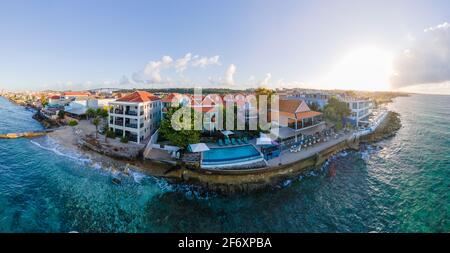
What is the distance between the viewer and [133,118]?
24.8m

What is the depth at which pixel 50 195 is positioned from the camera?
14406 millimetres

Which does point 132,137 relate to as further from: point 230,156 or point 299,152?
point 299,152

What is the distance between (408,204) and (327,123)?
20.0 meters

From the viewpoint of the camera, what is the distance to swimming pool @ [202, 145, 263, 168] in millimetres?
17484

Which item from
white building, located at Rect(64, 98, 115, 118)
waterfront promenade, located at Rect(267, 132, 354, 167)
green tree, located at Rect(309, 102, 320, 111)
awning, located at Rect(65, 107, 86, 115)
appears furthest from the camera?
white building, located at Rect(64, 98, 115, 118)

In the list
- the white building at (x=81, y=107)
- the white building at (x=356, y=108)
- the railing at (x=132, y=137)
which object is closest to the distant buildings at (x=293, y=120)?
the white building at (x=356, y=108)

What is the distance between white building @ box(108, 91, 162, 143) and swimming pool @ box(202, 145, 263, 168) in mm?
9970

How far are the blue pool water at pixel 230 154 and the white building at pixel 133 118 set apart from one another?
9.90 m

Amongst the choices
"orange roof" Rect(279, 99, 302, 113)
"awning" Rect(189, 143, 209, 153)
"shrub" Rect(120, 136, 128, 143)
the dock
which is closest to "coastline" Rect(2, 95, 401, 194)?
"awning" Rect(189, 143, 209, 153)

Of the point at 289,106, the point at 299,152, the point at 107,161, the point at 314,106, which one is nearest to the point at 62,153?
the point at 107,161

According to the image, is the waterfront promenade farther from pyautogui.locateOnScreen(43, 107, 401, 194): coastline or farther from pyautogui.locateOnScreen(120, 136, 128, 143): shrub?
pyautogui.locateOnScreen(120, 136, 128, 143): shrub

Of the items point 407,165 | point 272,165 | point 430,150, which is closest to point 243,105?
point 272,165
